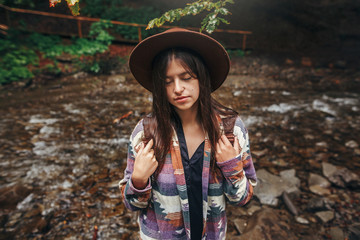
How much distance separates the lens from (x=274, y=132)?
17.1ft

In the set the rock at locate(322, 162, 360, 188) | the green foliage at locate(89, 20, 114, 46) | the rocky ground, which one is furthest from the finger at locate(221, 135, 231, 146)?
the green foliage at locate(89, 20, 114, 46)

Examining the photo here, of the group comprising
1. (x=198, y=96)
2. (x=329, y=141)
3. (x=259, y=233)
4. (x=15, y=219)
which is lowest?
(x=15, y=219)

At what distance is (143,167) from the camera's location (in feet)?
4.21

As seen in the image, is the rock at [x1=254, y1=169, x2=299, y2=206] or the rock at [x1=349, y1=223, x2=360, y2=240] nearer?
the rock at [x1=349, y1=223, x2=360, y2=240]

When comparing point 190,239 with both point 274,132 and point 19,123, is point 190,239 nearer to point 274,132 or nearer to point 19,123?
point 274,132

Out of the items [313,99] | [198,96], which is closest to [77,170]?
[198,96]

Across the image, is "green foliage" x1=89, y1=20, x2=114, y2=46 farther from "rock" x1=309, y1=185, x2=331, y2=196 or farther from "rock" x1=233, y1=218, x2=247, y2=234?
"rock" x1=309, y1=185, x2=331, y2=196

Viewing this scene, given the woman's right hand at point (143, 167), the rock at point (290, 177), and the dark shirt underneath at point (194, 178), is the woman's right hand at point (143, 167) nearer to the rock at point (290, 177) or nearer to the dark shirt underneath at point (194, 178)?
the dark shirt underneath at point (194, 178)

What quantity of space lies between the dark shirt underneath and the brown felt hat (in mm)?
511

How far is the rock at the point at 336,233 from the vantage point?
2.52m

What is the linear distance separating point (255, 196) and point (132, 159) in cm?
253

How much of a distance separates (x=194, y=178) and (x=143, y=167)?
373mm

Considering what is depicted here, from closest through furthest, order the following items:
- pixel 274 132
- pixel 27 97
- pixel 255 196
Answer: pixel 255 196 → pixel 274 132 → pixel 27 97

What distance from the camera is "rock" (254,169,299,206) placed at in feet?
10.5
